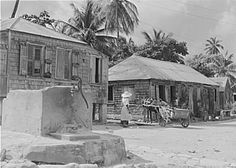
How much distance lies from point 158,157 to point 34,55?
1100cm

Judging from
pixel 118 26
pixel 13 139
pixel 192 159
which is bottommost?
pixel 192 159

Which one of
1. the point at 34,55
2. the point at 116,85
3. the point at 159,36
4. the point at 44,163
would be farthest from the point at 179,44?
the point at 44,163

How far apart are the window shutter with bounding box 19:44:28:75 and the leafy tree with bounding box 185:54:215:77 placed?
32078mm

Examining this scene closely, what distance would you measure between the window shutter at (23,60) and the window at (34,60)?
0.25m

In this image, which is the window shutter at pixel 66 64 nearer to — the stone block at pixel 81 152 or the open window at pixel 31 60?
the open window at pixel 31 60

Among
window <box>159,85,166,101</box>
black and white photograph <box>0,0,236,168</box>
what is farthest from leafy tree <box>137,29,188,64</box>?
window <box>159,85,166,101</box>

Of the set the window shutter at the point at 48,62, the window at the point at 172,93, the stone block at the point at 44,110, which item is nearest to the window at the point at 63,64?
the window shutter at the point at 48,62

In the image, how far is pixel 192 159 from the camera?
9195mm

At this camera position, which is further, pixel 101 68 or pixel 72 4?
pixel 72 4

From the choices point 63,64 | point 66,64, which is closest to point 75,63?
point 66,64

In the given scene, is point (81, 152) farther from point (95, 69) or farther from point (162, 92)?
point (162, 92)

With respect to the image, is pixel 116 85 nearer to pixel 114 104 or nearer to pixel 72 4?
pixel 114 104

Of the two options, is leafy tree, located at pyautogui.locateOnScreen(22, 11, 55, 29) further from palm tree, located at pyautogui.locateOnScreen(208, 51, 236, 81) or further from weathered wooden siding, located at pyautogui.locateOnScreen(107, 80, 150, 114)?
palm tree, located at pyautogui.locateOnScreen(208, 51, 236, 81)

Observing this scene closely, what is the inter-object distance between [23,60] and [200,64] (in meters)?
34.5
